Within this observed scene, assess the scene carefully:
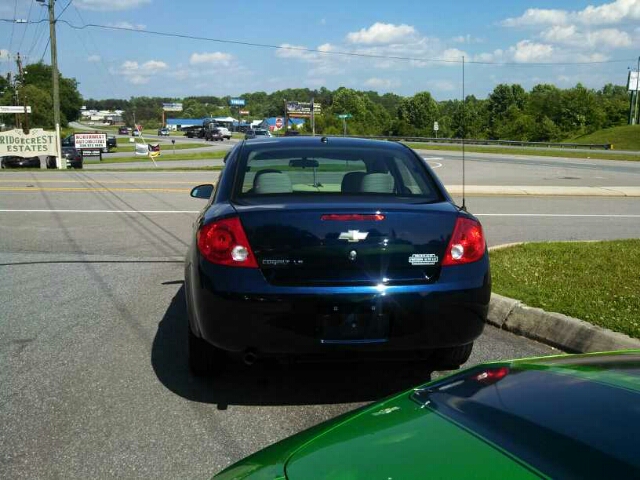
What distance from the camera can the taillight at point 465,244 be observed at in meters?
3.84

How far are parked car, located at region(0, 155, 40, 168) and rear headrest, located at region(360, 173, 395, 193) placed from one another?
109ft

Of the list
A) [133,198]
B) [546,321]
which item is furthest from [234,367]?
[133,198]

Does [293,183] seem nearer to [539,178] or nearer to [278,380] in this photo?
[278,380]

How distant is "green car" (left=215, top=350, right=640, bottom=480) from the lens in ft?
5.22

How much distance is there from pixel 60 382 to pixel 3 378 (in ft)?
1.34

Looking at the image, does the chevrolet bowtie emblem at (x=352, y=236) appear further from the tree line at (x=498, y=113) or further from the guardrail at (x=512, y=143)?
the tree line at (x=498, y=113)

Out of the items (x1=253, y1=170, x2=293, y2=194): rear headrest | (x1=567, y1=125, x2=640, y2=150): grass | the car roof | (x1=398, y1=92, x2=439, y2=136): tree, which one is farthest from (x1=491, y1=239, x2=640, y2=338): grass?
(x1=398, y1=92, x2=439, y2=136): tree

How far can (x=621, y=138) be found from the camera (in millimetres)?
62312

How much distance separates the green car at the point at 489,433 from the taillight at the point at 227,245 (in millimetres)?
1681

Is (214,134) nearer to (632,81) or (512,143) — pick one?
(512,143)

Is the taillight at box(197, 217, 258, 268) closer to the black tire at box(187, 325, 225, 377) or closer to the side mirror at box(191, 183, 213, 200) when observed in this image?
Answer: the black tire at box(187, 325, 225, 377)

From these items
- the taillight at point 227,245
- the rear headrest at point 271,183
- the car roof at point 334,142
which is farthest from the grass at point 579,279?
the taillight at point 227,245

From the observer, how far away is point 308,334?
3625mm

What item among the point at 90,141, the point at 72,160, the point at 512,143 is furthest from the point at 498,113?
the point at 72,160
